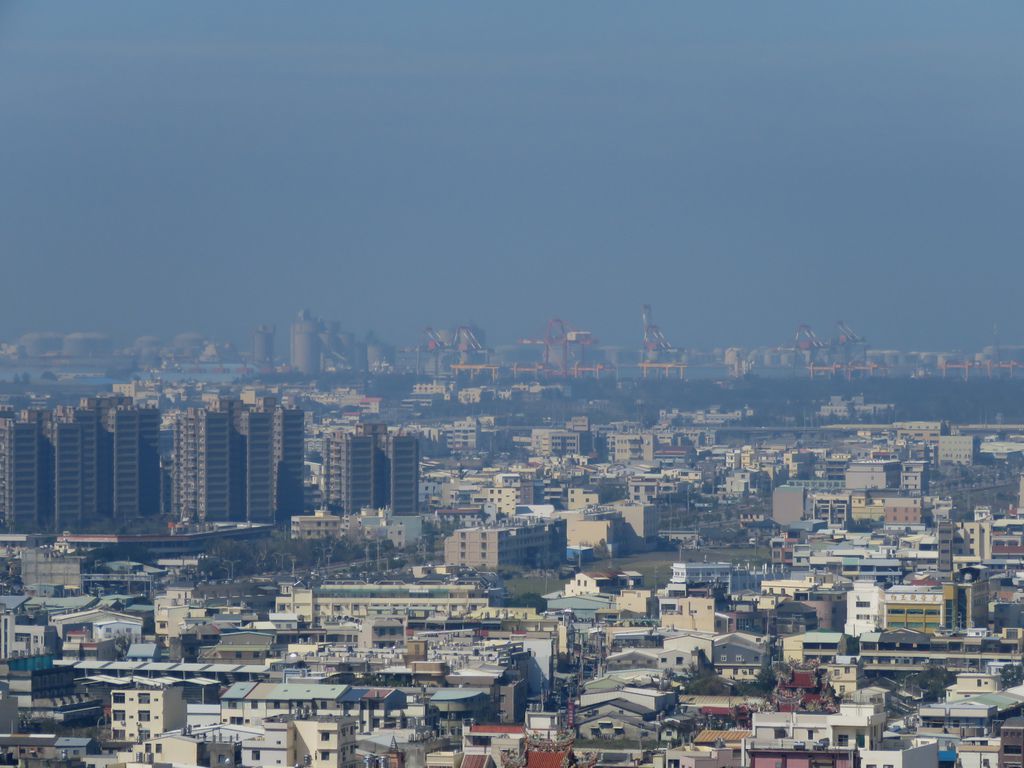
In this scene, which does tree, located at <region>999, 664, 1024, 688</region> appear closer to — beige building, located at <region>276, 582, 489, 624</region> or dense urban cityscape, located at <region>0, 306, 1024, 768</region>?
dense urban cityscape, located at <region>0, 306, 1024, 768</region>

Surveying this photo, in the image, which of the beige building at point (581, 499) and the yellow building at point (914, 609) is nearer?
the yellow building at point (914, 609)

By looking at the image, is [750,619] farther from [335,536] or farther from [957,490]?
[957,490]

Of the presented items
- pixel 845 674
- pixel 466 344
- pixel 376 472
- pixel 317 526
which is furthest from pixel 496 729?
pixel 466 344

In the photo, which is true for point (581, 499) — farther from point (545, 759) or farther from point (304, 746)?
point (545, 759)

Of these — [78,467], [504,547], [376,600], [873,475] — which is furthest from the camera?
[873,475]

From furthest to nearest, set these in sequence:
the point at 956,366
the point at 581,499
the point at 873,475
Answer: the point at 956,366, the point at 873,475, the point at 581,499

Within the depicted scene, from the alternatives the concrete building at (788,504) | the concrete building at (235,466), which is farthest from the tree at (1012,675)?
the concrete building at (235,466)

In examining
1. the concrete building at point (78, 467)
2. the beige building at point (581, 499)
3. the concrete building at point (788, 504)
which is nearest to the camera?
the concrete building at point (788, 504)

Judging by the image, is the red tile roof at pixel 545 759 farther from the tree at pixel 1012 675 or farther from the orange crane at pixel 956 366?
the orange crane at pixel 956 366

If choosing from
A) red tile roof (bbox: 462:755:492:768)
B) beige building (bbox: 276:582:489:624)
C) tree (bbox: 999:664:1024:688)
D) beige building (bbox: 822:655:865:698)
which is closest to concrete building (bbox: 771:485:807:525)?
beige building (bbox: 276:582:489:624)
